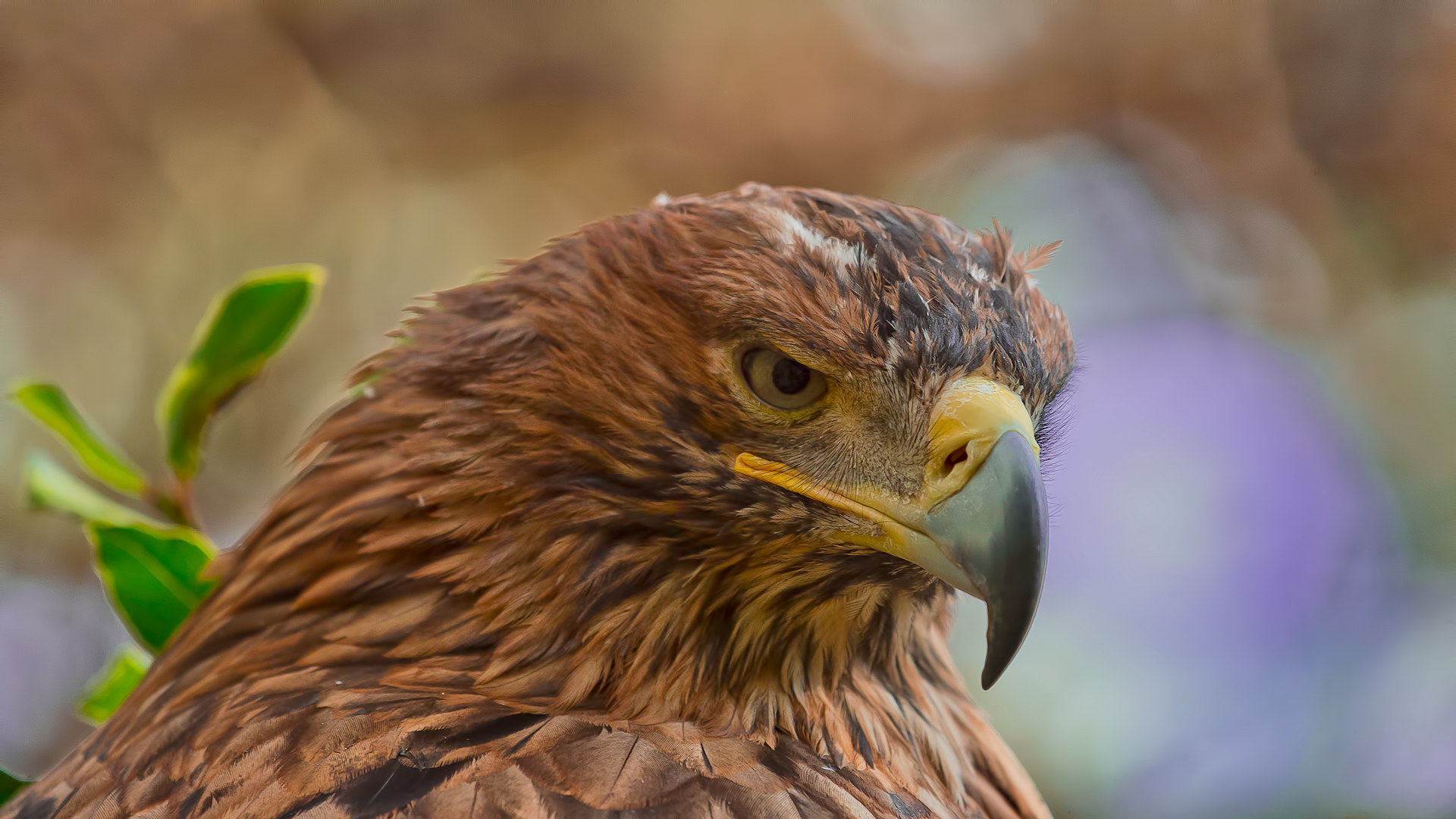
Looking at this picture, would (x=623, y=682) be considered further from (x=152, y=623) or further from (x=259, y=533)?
(x=152, y=623)

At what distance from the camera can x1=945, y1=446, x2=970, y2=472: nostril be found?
4.90 feet

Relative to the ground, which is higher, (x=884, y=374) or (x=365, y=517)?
(x=365, y=517)

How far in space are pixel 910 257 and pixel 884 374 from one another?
18 centimetres

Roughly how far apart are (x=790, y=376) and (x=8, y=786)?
1414 millimetres

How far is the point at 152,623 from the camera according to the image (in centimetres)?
201

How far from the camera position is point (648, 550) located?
1.68m

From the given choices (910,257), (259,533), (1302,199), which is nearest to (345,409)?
(259,533)

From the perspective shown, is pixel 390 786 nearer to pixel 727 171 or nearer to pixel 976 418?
pixel 976 418

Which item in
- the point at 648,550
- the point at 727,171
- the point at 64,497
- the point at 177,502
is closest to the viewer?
the point at 648,550

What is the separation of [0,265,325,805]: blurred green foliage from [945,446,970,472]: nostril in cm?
107

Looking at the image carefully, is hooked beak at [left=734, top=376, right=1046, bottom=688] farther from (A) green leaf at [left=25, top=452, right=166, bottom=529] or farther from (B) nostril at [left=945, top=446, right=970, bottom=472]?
(A) green leaf at [left=25, top=452, right=166, bottom=529]

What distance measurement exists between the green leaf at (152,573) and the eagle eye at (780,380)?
1005mm

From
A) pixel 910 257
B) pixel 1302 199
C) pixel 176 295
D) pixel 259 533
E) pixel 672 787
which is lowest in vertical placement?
pixel 1302 199

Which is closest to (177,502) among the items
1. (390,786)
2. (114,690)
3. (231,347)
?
(231,347)
